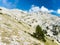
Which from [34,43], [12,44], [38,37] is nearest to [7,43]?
[12,44]

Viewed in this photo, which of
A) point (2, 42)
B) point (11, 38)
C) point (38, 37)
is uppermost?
point (38, 37)

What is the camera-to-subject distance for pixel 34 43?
34.8m

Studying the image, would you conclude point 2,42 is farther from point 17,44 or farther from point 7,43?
point 17,44

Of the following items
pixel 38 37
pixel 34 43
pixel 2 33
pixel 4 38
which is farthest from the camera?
pixel 38 37

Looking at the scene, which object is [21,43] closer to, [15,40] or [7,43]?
[15,40]

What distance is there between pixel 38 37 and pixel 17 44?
14386mm

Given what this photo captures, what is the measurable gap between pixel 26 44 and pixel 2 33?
5.24 metres

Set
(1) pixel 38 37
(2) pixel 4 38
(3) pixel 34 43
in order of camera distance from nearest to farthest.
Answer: (2) pixel 4 38 → (3) pixel 34 43 → (1) pixel 38 37

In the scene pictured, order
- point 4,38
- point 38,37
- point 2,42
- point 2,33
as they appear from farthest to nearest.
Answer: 1. point 38,37
2. point 2,33
3. point 4,38
4. point 2,42

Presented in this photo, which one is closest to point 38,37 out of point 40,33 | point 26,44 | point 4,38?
point 40,33

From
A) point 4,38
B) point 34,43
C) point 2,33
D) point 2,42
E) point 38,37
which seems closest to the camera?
point 2,42

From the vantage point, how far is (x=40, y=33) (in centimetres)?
4453

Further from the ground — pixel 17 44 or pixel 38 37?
pixel 38 37

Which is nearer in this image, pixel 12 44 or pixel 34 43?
pixel 12 44
